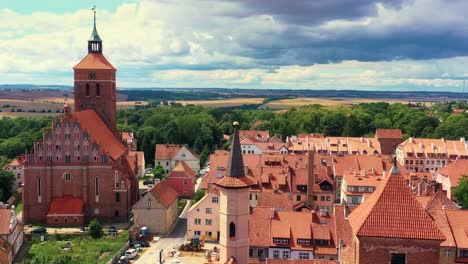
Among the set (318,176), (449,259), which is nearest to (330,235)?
(449,259)

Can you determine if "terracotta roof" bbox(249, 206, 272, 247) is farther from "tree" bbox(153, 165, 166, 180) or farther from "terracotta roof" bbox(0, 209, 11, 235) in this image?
"tree" bbox(153, 165, 166, 180)

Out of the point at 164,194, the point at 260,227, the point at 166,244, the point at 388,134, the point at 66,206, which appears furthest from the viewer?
the point at 388,134

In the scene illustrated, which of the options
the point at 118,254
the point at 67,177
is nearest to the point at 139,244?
the point at 118,254

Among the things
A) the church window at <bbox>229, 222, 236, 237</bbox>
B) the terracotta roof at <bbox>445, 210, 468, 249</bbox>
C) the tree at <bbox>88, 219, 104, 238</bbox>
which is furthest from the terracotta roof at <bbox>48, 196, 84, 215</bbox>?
the terracotta roof at <bbox>445, 210, 468, 249</bbox>

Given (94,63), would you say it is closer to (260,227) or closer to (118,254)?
(118,254)

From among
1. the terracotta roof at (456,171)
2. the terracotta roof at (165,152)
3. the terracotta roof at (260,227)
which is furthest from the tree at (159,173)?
the terracotta roof at (260,227)

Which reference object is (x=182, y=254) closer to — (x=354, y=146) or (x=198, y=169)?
(x=198, y=169)

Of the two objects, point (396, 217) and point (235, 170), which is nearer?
point (396, 217)
